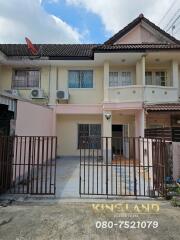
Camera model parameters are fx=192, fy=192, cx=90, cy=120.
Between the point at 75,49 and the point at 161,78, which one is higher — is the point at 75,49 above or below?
above

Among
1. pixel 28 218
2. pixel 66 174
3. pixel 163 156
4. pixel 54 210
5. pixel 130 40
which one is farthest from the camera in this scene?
pixel 130 40

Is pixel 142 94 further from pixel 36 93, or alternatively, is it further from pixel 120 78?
pixel 36 93

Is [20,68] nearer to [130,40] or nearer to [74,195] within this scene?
[130,40]

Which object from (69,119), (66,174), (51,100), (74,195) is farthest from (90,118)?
(74,195)

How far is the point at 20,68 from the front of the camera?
1471 centimetres

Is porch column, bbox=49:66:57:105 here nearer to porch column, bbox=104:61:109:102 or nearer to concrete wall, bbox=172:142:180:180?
porch column, bbox=104:61:109:102

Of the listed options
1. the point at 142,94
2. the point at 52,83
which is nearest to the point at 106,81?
the point at 142,94

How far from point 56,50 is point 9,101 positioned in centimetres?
958

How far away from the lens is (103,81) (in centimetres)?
1404

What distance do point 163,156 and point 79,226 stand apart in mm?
3377

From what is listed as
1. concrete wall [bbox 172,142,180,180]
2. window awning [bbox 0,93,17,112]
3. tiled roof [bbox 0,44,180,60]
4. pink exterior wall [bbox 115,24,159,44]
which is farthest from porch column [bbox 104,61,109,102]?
window awning [bbox 0,93,17,112]

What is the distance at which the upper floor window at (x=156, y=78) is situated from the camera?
46.5 ft

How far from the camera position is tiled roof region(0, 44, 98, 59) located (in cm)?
1383

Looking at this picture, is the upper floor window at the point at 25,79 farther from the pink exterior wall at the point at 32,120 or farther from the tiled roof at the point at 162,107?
the tiled roof at the point at 162,107
